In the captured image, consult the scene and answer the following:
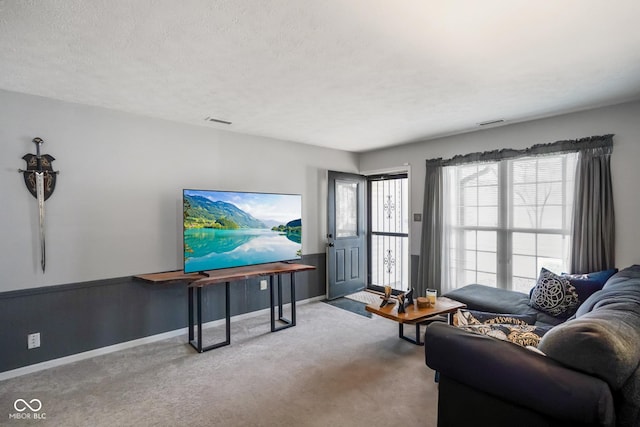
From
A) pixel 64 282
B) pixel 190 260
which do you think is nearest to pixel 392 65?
pixel 190 260

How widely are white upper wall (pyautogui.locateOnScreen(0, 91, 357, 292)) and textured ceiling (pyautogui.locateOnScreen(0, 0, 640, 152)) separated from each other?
0.27 metres

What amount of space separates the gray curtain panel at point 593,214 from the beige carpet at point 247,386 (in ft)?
6.23

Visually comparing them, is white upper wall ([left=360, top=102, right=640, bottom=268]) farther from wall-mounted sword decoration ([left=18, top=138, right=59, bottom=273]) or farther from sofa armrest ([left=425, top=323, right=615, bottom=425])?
wall-mounted sword decoration ([left=18, top=138, right=59, bottom=273])

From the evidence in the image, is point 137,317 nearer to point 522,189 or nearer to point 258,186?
point 258,186

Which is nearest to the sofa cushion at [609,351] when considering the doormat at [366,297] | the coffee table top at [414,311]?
the coffee table top at [414,311]

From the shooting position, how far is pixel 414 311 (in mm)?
3070

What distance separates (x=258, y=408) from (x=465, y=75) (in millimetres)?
2932

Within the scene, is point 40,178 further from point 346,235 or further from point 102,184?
point 346,235

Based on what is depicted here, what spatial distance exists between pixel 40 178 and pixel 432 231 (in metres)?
4.37

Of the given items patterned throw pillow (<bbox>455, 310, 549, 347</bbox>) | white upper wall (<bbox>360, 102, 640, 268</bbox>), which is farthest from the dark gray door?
patterned throw pillow (<bbox>455, 310, 549, 347</bbox>)

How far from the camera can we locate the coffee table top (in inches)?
114

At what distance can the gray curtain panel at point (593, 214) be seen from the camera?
304cm

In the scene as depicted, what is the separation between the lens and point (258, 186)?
4332mm

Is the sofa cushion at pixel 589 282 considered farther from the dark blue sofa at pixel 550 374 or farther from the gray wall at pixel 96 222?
the gray wall at pixel 96 222
